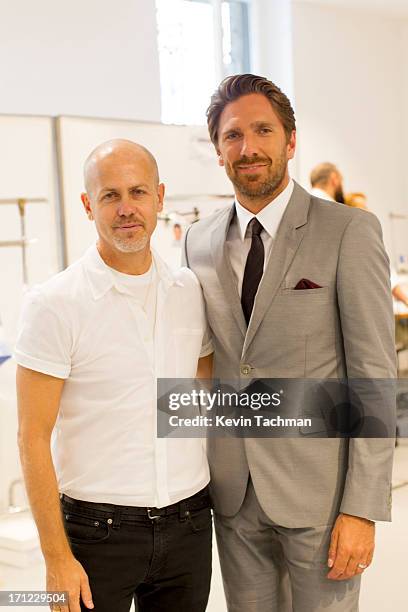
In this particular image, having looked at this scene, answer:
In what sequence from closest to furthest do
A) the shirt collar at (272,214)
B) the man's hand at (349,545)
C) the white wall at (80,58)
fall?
the man's hand at (349,545) → the shirt collar at (272,214) → the white wall at (80,58)

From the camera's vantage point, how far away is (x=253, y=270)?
1.80 meters

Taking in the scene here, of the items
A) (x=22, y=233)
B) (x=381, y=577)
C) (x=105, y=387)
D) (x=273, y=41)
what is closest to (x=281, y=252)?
(x=105, y=387)

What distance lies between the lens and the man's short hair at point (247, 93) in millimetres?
1800

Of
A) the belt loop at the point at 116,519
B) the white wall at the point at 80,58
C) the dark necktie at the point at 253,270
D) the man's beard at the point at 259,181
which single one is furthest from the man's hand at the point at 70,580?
the white wall at the point at 80,58

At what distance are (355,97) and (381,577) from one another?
171 inches

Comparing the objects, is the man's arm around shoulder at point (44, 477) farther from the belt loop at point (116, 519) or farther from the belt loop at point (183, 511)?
the belt loop at point (183, 511)

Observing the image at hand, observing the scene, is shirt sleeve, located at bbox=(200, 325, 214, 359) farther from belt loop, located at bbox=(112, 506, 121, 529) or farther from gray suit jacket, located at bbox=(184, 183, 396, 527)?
belt loop, located at bbox=(112, 506, 121, 529)

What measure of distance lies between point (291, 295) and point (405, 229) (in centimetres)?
568

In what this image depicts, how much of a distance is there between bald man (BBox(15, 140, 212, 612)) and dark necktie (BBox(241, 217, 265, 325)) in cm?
17

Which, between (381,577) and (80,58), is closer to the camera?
(381,577)

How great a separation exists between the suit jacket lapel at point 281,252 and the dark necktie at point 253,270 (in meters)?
0.04

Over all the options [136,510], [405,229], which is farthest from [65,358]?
[405,229]

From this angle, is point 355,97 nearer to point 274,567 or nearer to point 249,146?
point 249,146

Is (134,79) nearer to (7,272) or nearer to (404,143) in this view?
(7,272)
